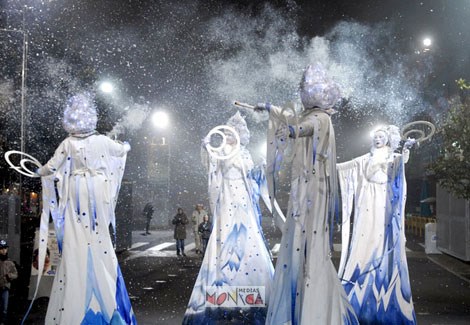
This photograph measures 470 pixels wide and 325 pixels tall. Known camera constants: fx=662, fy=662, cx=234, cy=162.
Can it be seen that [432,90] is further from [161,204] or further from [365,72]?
[161,204]

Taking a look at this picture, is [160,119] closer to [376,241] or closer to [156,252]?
[156,252]

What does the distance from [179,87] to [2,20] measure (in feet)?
24.5

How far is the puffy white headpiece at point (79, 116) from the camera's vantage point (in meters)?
6.88

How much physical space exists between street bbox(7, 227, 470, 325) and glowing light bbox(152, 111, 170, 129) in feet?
22.9

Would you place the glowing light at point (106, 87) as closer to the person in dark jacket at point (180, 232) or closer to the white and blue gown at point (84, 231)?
the person in dark jacket at point (180, 232)

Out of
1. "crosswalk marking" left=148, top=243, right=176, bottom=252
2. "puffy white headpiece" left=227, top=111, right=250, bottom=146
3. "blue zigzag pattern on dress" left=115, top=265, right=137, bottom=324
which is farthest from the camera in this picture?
"crosswalk marking" left=148, top=243, right=176, bottom=252

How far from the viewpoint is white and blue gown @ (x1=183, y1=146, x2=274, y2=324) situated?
8133 millimetres

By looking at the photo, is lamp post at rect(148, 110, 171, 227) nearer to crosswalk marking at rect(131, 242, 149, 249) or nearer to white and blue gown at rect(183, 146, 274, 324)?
crosswalk marking at rect(131, 242, 149, 249)

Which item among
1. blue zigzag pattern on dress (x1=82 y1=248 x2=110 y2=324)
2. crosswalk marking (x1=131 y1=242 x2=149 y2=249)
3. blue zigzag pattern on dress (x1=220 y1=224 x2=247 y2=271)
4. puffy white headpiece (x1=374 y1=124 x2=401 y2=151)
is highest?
puffy white headpiece (x1=374 y1=124 x2=401 y2=151)

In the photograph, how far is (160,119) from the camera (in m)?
28.6

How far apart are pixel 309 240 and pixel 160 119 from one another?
2341cm

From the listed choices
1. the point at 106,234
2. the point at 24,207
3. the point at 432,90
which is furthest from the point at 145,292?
the point at 432,90

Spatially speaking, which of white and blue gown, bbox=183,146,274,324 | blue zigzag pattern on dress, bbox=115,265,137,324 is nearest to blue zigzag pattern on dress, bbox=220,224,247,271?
white and blue gown, bbox=183,146,274,324

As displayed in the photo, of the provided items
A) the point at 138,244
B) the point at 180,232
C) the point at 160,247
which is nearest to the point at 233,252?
the point at 180,232
